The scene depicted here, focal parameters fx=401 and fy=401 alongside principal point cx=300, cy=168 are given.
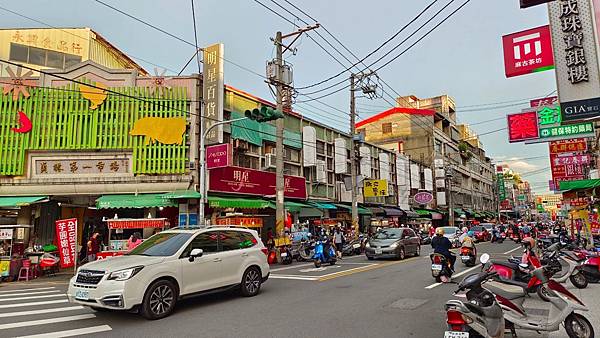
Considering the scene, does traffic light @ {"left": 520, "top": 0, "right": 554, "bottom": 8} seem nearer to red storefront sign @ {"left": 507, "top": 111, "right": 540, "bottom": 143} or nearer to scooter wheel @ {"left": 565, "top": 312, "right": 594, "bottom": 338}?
scooter wheel @ {"left": 565, "top": 312, "right": 594, "bottom": 338}

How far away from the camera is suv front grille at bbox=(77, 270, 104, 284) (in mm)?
7154

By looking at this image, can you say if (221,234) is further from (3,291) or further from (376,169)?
(376,169)

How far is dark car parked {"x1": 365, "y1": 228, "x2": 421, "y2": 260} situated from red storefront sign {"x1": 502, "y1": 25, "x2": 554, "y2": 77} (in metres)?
9.84

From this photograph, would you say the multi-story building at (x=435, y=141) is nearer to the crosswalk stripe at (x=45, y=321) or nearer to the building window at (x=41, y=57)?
the building window at (x=41, y=57)

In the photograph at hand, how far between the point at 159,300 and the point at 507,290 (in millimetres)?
5976

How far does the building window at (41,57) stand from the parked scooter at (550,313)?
33.1 m

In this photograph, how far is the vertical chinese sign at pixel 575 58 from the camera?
864 centimetres

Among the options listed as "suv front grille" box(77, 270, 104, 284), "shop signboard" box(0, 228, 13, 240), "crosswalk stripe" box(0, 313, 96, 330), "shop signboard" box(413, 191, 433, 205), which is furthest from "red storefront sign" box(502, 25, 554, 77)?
"shop signboard" box(413, 191, 433, 205)

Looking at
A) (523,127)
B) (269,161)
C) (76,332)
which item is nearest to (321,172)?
(269,161)

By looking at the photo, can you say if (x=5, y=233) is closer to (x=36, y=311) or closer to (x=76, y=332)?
(x=36, y=311)

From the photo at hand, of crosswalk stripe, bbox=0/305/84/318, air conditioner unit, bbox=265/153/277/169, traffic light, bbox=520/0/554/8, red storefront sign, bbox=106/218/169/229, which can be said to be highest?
traffic light, bbox=520/0/554/8

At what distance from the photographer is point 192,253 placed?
8.22 m

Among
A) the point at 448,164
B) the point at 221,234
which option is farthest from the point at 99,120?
the point at 448,164

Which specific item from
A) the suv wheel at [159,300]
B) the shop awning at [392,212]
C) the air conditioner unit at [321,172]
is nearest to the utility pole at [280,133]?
the air conditioner unit at [321,172]
